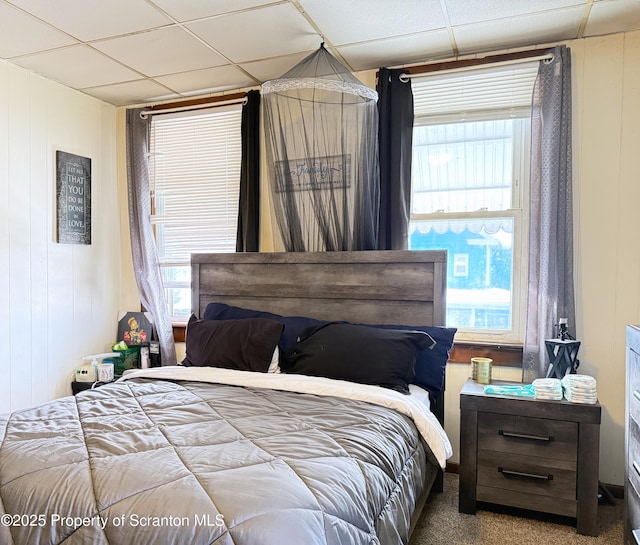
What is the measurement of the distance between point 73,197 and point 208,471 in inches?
107

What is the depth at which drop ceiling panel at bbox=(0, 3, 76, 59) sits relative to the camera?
7.84 feet

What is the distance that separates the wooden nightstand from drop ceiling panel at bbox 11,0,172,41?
244cm

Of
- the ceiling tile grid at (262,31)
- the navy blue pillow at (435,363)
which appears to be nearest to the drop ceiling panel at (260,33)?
the ceiling tile grid at (262,31)

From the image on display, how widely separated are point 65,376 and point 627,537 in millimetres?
3330

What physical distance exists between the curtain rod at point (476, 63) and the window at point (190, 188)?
1261 millimetres

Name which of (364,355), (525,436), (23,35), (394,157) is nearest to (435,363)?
(364,355)

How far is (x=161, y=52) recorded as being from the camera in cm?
282

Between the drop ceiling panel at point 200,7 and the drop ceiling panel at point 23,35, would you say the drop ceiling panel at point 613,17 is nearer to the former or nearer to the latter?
the drop ceiling panel at point 200,7

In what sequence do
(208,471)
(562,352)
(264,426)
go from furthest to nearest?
(562,352) < (264,426) < (208,471)

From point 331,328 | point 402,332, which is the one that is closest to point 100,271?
point 331,328

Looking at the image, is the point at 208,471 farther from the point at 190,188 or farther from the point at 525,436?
the point at 190,188

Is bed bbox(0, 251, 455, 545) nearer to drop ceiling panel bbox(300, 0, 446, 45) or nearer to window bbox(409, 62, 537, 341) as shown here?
window bbox(409, 62, 537, 341)

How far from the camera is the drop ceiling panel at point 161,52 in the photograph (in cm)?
263

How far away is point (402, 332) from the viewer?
2.45 meters
